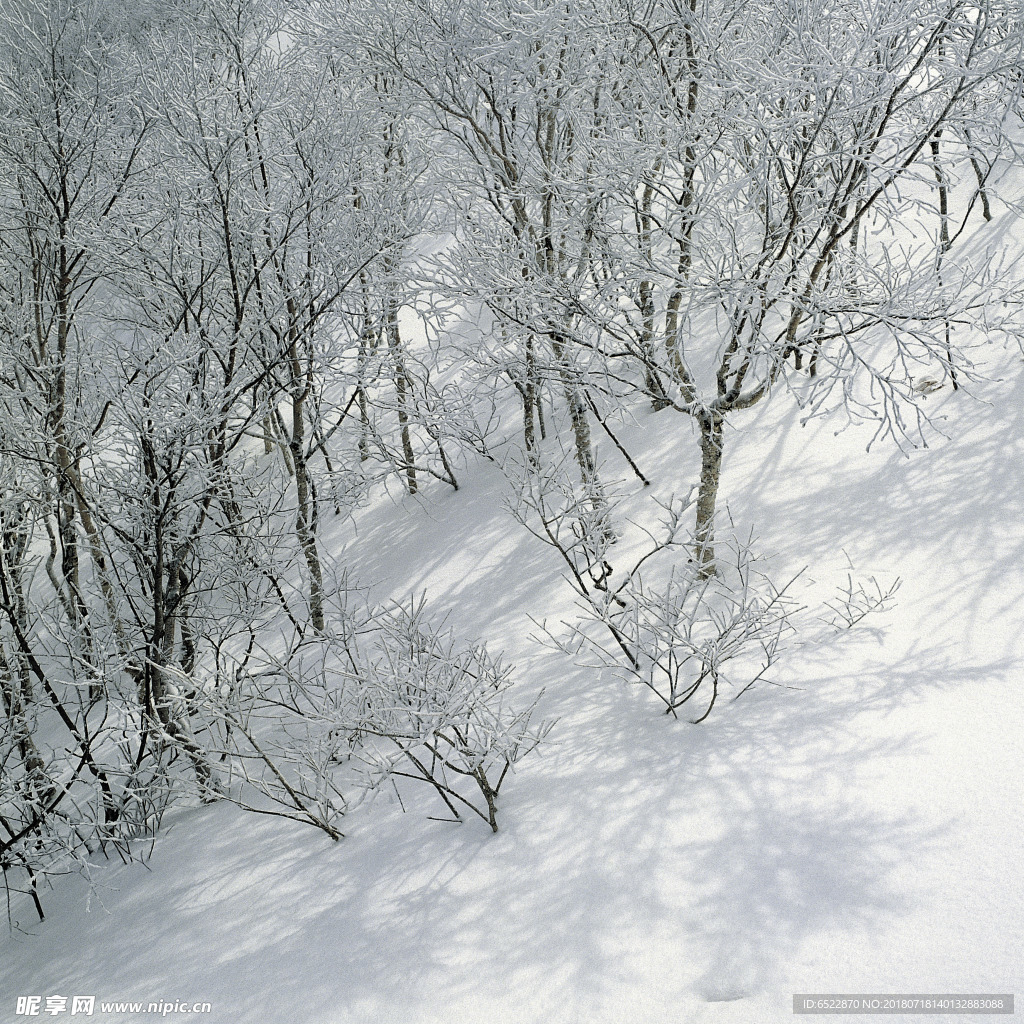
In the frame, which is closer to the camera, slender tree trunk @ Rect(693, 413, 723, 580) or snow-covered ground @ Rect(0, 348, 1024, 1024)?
snow-covered ground @ Rect(0, 348, 1024, 1024)

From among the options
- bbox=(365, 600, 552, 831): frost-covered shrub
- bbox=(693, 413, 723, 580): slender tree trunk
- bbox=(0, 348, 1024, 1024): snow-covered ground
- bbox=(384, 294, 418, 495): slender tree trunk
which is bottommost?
bbox=(0, 348, 1024, 1024): snow-covered ground

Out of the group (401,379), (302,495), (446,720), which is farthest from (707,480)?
(401,379)

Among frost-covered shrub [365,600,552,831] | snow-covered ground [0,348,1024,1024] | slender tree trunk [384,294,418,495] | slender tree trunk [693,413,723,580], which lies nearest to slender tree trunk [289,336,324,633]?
slender tree trunk [384,294,418,495]

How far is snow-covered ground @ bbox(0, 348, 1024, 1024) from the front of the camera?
9.48ft

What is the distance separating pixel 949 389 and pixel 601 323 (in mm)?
3658

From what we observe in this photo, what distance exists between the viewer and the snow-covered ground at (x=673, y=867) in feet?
9.48

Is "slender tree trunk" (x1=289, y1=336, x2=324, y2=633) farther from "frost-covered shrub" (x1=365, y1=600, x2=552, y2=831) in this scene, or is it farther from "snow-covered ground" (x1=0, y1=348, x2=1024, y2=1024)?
"frost-covered shrub" (x1=365, y1=600, x2=552, y2=831)

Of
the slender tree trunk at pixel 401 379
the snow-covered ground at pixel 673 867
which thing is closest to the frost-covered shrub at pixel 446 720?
the snow-covered ground at pixel 673 867

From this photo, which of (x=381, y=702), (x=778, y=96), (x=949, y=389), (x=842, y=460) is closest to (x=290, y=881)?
(x=381, y=702)

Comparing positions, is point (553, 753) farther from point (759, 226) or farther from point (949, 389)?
point (949, 389)

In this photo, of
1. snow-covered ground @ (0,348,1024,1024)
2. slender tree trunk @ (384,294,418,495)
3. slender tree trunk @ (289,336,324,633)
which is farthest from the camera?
slender tree trunk @ (384,294,418,495)

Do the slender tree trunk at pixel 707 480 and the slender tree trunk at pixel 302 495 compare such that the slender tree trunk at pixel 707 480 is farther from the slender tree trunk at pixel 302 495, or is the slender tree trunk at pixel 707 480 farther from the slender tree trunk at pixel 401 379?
the slender tree trunk at pixel 302 495

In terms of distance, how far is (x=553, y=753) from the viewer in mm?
4277

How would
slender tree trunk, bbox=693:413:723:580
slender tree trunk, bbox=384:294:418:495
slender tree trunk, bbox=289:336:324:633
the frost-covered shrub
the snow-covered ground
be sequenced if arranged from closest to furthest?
the snow-covered ground < the frost-covered shrub < slender tree trunk, bbox=693:413:723:580 < slender tree trunk, bbox=289:336:324:633 < slender tree trunk, bbox=384:294:418:495
